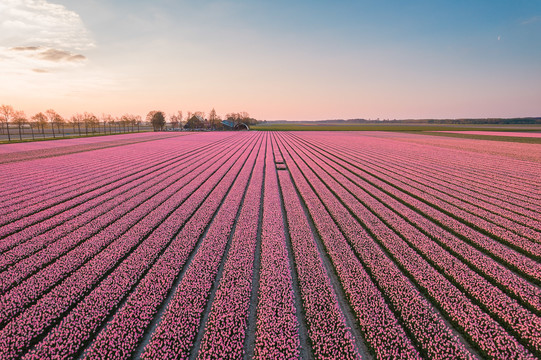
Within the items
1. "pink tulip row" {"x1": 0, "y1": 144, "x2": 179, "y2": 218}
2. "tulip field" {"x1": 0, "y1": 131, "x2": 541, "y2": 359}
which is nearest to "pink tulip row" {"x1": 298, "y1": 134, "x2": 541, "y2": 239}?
"tulip field" {"x1": 0, "y1": 131, "x2": 541, "y2": 359}

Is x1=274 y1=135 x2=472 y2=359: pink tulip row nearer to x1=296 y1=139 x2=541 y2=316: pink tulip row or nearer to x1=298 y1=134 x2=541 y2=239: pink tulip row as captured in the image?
x1=296 y1=139 x2=541 y2=316: pink tulip row

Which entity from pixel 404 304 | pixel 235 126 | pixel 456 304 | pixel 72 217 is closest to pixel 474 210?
pixel 456 304

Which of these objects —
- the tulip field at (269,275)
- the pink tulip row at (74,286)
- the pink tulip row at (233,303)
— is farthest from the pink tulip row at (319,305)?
the pink tulip row at (74,286)

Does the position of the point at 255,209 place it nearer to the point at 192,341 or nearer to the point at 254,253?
the point at 254,253

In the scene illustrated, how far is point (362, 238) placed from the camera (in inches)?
348

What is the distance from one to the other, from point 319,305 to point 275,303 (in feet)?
3.45

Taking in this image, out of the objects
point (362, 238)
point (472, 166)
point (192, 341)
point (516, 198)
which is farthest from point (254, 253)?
point (472, 166)

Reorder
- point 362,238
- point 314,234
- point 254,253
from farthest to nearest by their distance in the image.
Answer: point 314,234
point 362,238
point 254,253

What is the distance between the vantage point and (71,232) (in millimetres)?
9195

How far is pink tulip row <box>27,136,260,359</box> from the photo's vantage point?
446cm

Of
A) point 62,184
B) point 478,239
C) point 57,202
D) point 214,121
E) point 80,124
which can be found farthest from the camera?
point 214,121

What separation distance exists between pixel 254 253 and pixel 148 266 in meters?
3.27

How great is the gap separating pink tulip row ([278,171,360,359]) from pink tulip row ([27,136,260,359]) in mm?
2910

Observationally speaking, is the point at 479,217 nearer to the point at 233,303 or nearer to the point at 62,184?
the point at 233,303
